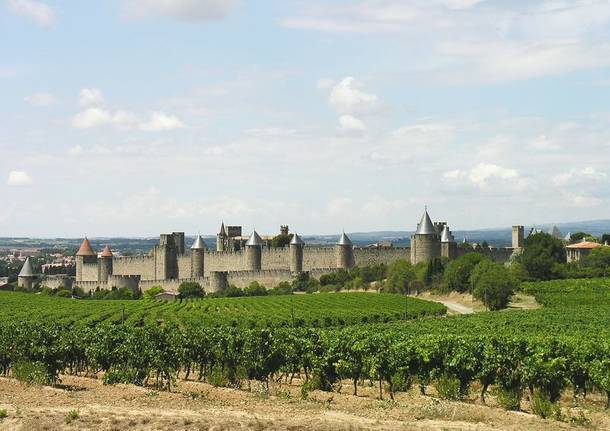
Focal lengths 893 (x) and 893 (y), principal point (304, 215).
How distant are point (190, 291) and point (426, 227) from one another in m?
17.8

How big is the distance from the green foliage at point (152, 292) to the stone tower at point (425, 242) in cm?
1895

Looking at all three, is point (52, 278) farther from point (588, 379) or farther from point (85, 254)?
point (588, 379)

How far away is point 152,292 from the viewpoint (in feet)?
215

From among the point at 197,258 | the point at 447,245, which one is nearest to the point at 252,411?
the point at 447,245

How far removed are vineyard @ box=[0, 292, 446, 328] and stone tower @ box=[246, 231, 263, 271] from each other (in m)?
18.1

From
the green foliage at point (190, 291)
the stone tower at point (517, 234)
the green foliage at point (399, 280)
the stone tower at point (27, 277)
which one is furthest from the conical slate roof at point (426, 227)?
the stone tower at point (27, 277)

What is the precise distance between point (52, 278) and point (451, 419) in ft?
229

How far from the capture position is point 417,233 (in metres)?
63.4

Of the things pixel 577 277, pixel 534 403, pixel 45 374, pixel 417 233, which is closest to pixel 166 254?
pixel 417 233

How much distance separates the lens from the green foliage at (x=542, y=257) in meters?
59.4

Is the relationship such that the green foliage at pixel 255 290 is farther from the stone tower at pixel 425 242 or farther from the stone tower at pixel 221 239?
the stone tower at pixel 221 239

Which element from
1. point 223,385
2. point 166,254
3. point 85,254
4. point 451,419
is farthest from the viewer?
point 85,254

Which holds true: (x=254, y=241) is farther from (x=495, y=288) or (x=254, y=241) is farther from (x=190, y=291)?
(x=495, y=288)

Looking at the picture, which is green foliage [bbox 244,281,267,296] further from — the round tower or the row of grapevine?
the row of grapevine
